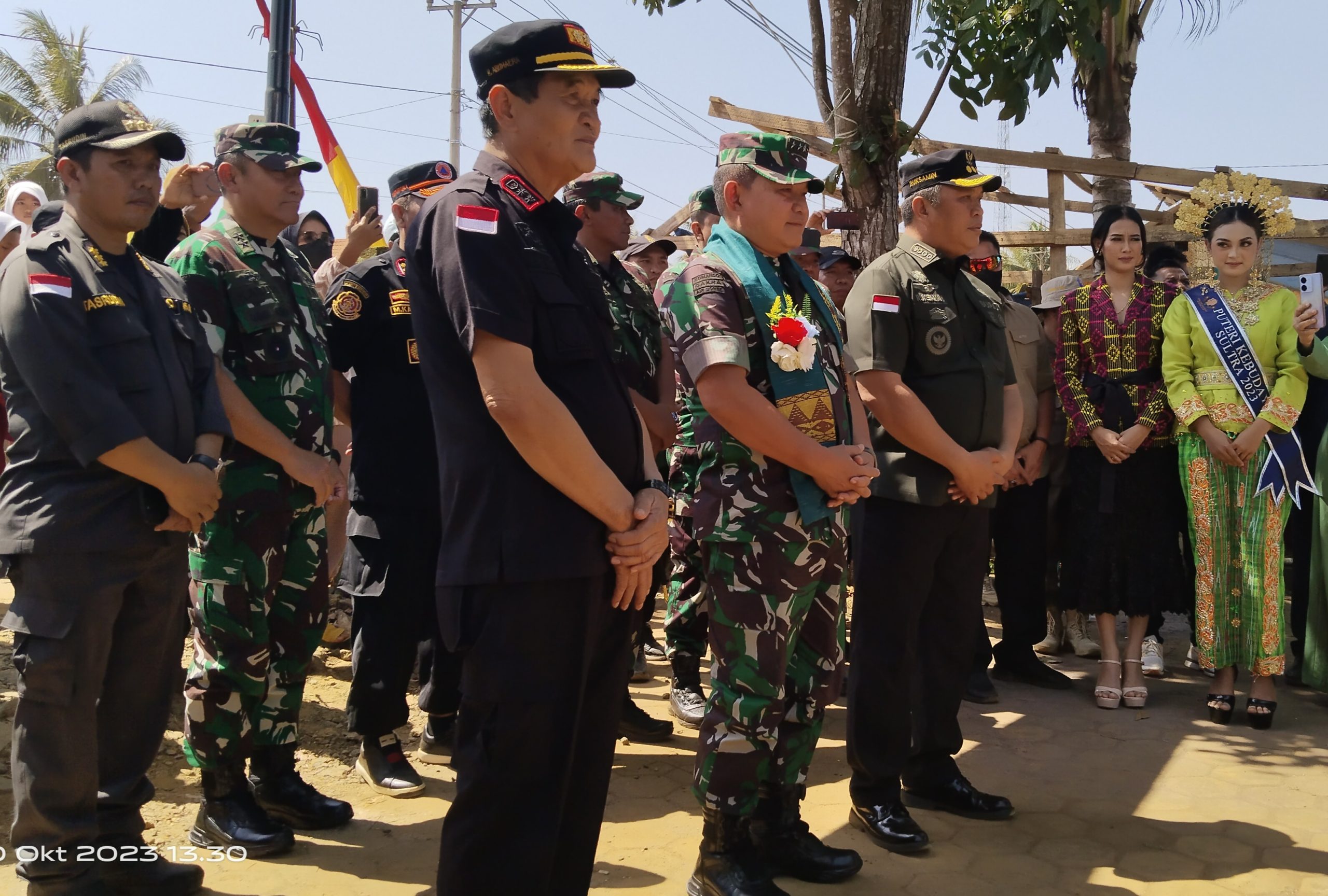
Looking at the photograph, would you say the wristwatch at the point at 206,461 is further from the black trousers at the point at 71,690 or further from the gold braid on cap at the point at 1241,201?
the gold braid on cap at the point at 1241,201

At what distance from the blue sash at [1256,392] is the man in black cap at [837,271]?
1906 mm

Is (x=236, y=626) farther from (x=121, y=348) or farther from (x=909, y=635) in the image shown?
(x=909, y=635)

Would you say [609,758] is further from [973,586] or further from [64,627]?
[973,586]

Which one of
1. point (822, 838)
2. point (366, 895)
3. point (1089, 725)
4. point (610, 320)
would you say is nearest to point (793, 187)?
point (610, 320)

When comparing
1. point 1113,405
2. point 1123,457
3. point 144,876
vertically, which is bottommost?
point 144,876

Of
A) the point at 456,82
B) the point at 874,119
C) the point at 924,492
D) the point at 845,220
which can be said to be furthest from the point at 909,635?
the point at 456,82

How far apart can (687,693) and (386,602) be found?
5.74 feet

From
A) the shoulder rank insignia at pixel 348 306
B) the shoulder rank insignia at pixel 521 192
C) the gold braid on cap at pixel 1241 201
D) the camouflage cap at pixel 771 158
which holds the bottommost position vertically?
the shoulder rank insignia at pixel 348 306

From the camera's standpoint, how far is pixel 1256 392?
5227 millimetres

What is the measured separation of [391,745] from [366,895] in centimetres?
98

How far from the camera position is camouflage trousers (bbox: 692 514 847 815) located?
3.17m

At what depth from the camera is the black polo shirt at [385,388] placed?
13.5 ft

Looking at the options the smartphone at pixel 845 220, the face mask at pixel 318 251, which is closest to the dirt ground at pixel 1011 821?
the smartphone at pixel 845 220

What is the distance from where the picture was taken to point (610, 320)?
2.47m
